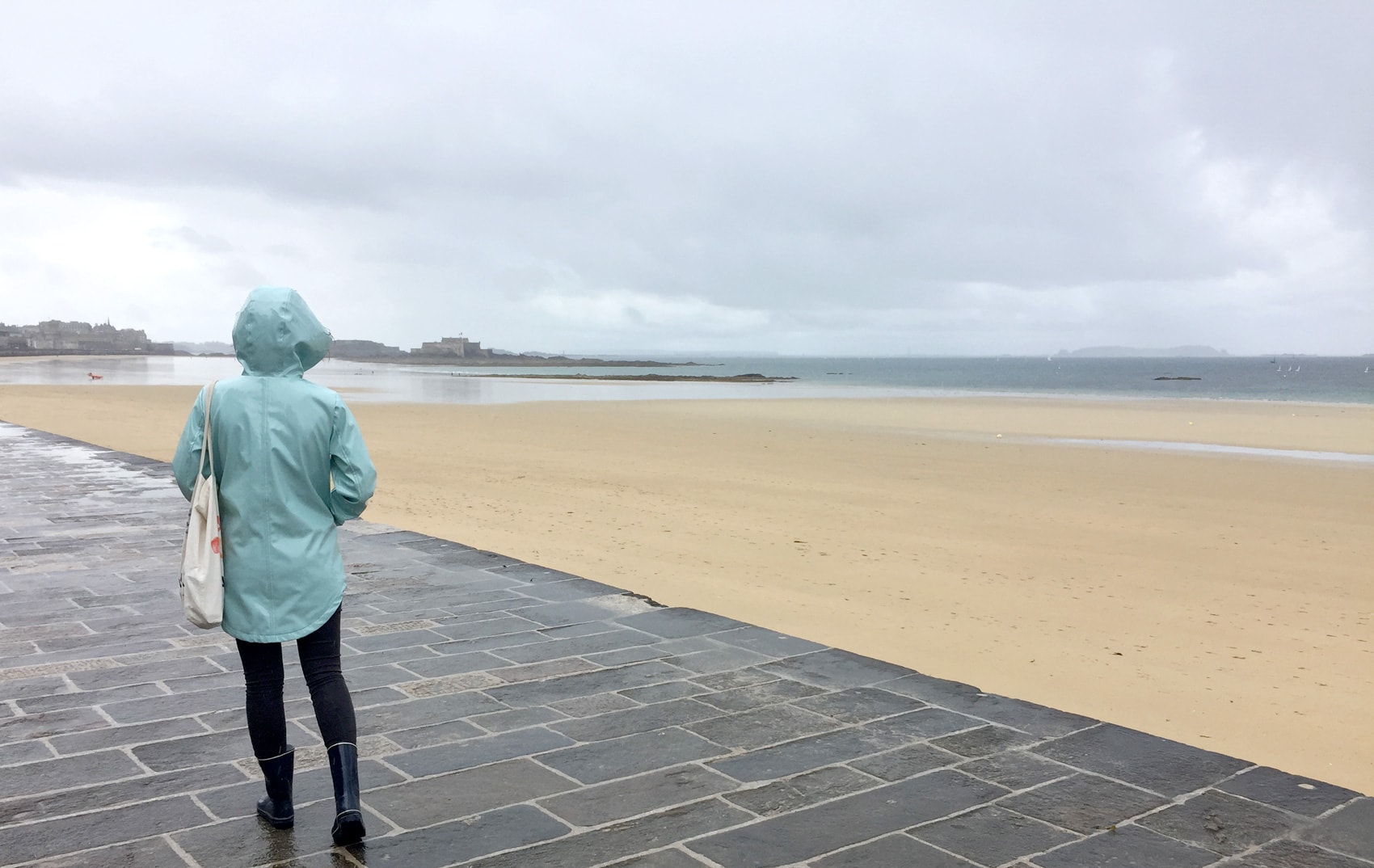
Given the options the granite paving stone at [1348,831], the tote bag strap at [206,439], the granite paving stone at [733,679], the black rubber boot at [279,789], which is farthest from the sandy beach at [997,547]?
the tote bag strap at [206,439]

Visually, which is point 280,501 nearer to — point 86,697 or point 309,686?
point 309,686

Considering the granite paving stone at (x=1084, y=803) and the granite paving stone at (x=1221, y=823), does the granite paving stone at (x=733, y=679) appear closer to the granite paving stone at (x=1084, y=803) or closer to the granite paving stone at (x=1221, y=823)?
the granite paving stone at (x=1084, y=803)

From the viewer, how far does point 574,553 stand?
8070 millimetres

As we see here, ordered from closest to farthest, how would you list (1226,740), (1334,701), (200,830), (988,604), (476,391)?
(200,830) < (1226,740) < (1334,701) < (988,604) < (476,391)

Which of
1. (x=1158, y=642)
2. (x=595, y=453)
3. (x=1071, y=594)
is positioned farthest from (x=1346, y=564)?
(x=595, y=453)

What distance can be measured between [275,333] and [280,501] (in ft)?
1.43

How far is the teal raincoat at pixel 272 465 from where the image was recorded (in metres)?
2.60

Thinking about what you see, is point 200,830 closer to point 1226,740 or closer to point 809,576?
point 1226,740

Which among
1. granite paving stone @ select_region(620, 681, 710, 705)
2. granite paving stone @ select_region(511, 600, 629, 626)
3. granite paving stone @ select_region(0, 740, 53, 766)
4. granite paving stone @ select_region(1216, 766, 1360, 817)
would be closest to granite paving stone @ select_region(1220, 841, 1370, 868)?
granite paving stone @ select_region(1216, 766, 1360, 817)

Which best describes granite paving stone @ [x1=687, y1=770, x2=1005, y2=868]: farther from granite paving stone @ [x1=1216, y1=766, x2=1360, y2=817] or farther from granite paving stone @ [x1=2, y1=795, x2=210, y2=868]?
granite paving stone @ [x1=2, y1=795, x2=210, y2=868]

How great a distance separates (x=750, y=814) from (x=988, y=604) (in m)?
4.22

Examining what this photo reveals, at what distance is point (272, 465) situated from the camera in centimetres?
262

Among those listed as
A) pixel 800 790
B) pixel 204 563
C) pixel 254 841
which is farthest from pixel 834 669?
pixel 204 563

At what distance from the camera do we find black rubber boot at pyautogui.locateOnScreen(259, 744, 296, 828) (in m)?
2.73
